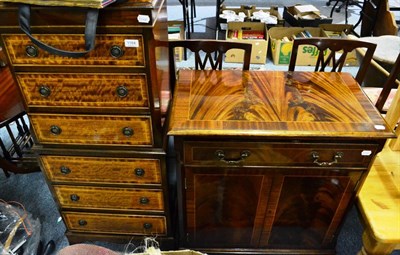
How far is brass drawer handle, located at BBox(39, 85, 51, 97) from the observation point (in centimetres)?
105

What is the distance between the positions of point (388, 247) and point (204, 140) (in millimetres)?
805

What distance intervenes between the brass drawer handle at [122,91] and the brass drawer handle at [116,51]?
4.3 inches

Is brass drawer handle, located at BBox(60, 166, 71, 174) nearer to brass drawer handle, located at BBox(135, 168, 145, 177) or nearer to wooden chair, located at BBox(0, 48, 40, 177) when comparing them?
brass drawer handle, located at BBox(135, 168, 145, 177)

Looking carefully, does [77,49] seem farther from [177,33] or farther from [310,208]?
[177,33]

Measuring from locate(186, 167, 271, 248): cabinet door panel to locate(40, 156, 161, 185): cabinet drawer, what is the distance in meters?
0.17

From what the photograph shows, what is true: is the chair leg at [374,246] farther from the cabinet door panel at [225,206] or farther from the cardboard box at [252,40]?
the cardboard box at [252,40]

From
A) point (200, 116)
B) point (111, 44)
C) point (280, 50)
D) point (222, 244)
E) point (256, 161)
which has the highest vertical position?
point (111, 44)

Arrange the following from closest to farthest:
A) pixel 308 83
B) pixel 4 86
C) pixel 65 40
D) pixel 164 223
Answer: pixel 65 40 → pixel 308 83 → pixel 164 223 → pixel 4 86

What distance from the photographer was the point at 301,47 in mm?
2963

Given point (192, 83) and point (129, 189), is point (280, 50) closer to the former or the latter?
point (192, 83)

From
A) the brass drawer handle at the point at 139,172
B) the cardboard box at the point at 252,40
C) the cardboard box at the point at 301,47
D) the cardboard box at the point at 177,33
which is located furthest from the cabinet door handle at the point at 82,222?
the cardboard box at the point at 301,47

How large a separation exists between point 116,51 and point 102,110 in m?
0.23

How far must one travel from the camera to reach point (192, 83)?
1.33 meters

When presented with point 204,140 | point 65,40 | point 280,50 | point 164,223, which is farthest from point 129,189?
point 280,50
